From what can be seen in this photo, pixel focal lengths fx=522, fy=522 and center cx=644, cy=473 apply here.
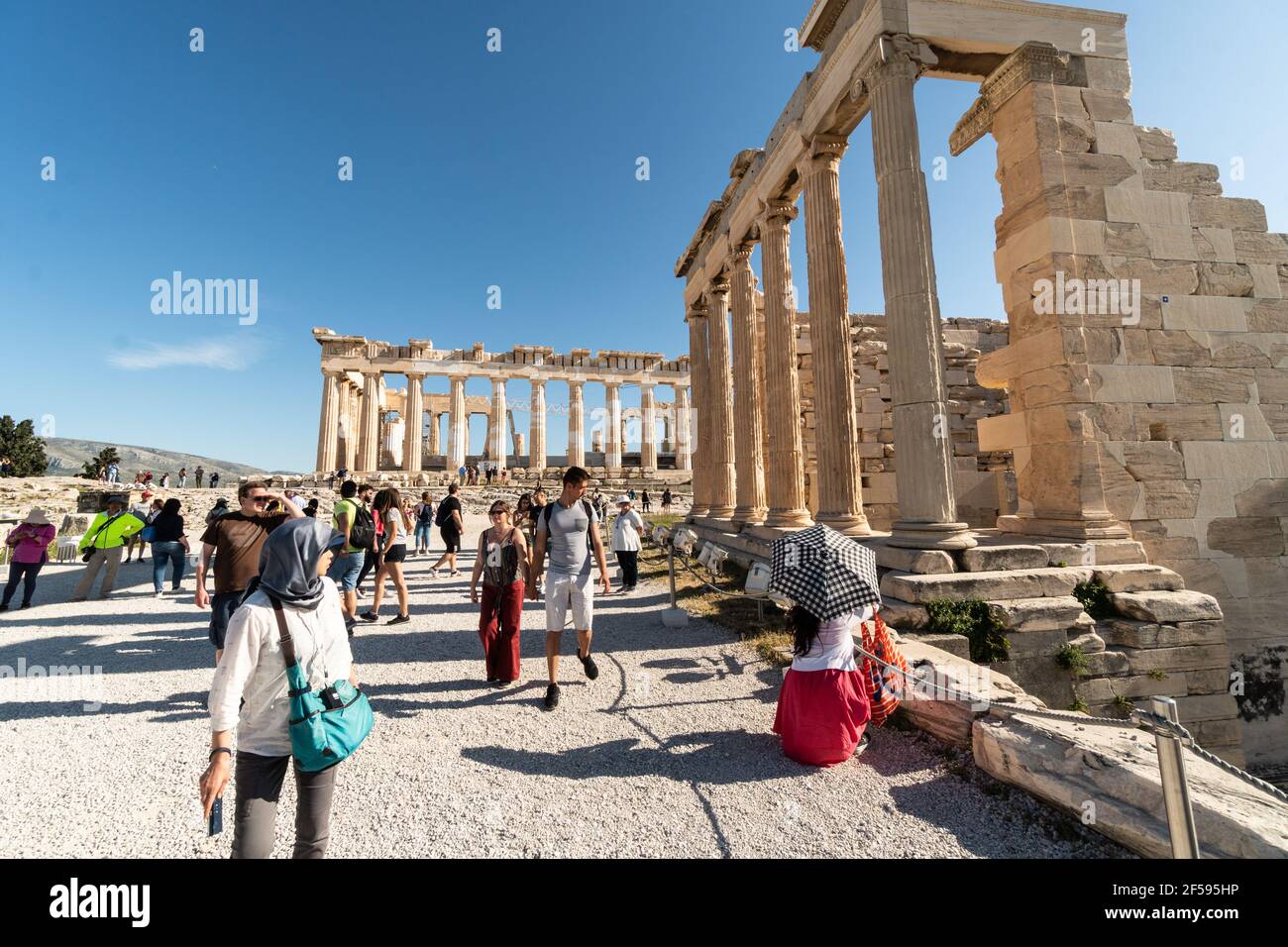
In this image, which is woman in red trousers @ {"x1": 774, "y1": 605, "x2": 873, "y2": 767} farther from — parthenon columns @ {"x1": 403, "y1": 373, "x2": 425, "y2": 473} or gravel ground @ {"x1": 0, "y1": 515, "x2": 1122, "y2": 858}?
parthenon columns @ {"x1": 403, "y1": 373, "x2": 425, "y2": 473}

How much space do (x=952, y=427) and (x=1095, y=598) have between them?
7607mm

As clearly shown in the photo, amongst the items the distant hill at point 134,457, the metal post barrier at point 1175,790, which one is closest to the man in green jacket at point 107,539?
the metal post barrier at point 1175,790

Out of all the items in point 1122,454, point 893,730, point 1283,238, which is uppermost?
point 1283,238

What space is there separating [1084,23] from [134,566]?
22.4m

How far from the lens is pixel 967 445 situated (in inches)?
494

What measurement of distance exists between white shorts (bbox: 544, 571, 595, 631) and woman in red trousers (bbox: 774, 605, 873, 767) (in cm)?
196

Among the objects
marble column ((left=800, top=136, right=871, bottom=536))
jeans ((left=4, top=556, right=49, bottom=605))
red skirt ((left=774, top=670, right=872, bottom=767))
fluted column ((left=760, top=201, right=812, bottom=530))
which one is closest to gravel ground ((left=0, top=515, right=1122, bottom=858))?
red skirt ((left=774, top=670, right=872, bottom=767))

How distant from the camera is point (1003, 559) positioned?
6.30m

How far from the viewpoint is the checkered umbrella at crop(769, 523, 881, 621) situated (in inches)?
137

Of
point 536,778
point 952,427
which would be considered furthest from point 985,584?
point 952,427

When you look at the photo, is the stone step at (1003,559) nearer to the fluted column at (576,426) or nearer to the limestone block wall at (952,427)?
the limestone block wall at (952,427)

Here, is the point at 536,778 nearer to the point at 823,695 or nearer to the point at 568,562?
the point at 568,562
